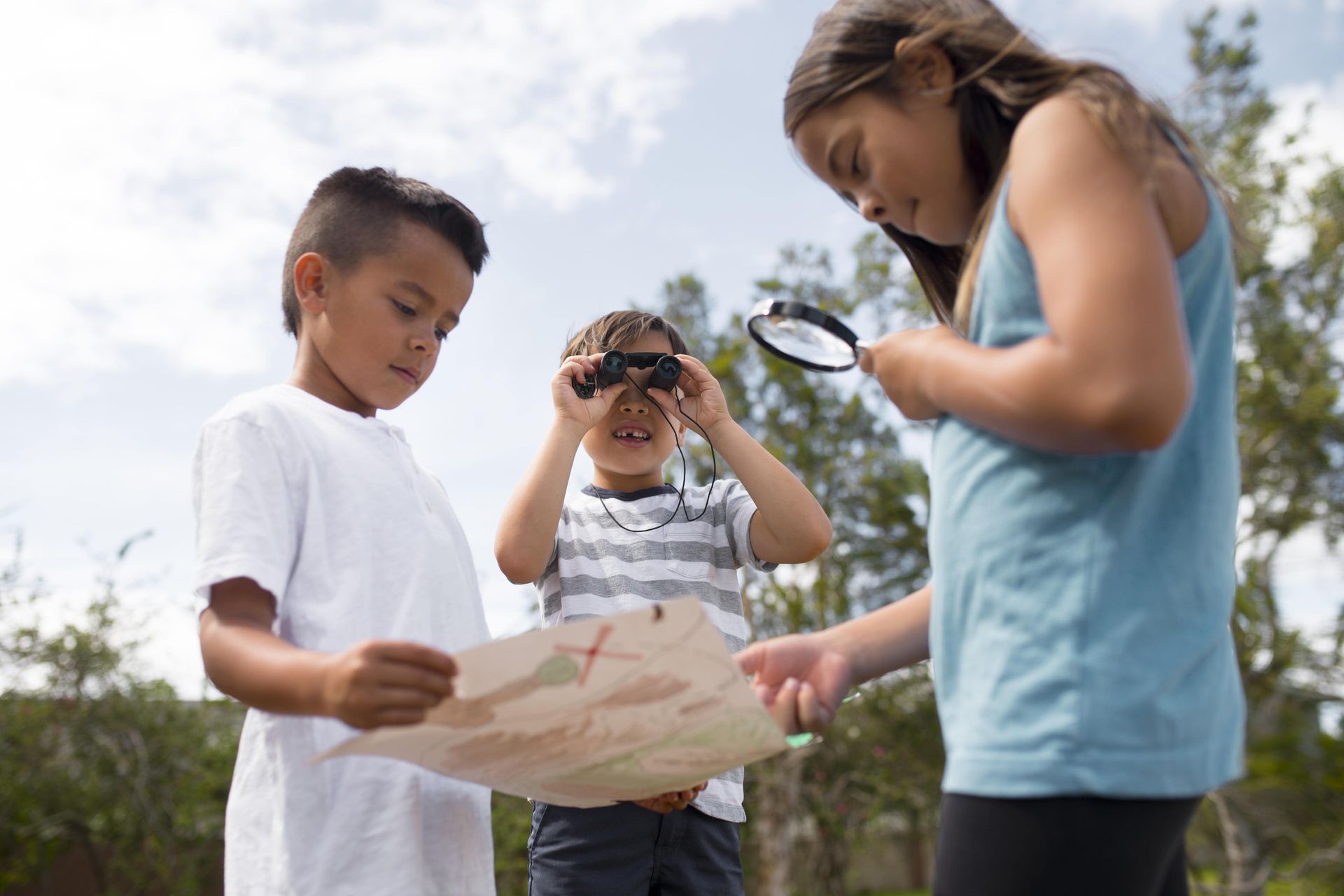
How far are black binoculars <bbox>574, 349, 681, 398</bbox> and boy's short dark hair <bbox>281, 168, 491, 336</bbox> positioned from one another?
1.44 ft

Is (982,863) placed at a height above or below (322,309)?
below

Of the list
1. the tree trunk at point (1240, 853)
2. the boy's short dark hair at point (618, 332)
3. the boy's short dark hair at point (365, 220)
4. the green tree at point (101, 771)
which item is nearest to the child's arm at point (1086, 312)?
the boy's short dark hair at point (365, 220)

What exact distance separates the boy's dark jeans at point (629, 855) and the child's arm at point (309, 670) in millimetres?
959

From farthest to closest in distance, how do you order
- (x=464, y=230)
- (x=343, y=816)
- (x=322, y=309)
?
(x=464, y=230)
(x=322, y=309)
(x=343, y=816)

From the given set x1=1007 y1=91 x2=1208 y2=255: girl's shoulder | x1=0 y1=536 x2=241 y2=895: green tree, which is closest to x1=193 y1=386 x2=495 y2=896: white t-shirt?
x1=1007 y1=91 x2=1208 y2=255: girl's shoulder

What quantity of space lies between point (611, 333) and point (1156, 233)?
184cm

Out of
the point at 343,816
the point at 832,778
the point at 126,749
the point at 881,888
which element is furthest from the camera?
the point at 881,888

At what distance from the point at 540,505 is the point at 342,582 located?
745mm

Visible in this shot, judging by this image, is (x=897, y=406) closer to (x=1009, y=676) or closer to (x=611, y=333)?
(x=1009, y=676)

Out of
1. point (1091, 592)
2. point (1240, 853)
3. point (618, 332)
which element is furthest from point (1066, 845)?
point (1240, 853)

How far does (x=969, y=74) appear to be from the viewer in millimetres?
1319

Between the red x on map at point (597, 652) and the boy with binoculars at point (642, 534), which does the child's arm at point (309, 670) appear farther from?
the boy with binoculars at point (642, 534)

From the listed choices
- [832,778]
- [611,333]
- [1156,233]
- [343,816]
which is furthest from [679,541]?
[832,778]

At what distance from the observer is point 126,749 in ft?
32.9
